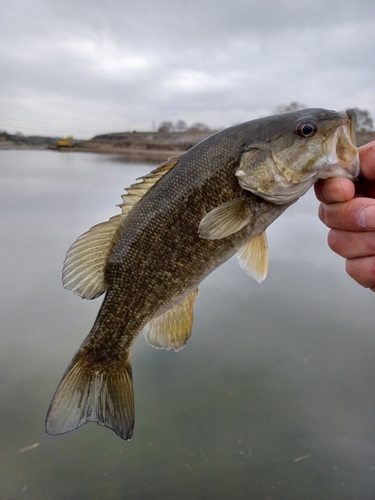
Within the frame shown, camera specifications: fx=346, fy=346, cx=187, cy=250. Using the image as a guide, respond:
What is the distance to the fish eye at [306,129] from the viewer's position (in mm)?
1582

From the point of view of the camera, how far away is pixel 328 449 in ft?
9.36

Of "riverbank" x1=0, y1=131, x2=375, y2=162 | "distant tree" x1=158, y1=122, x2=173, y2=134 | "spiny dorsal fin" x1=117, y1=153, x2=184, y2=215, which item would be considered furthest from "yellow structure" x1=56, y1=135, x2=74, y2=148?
"spiny dorsal fin" x1=117, y1=153, x2=184, y2=215

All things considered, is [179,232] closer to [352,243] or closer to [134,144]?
[352,243]

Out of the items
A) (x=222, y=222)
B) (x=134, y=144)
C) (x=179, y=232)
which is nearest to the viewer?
(x=222, y=222)

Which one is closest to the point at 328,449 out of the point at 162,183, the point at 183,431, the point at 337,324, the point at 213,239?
the point at 183,431

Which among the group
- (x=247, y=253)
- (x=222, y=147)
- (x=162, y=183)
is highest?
(x=222, y=147)

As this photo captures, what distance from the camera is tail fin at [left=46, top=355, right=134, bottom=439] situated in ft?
5.22

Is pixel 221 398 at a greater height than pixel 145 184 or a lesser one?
lesser

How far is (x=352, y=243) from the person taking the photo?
1873mm

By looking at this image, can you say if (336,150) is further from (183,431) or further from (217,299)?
(217,299)

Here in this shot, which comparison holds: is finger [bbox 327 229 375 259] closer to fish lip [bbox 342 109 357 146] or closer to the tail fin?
fish lip [bbox 342 109 357 146]

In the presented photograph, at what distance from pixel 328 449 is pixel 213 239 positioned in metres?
2.33

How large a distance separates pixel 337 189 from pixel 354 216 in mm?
178

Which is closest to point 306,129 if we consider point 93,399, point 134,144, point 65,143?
point 93,399
